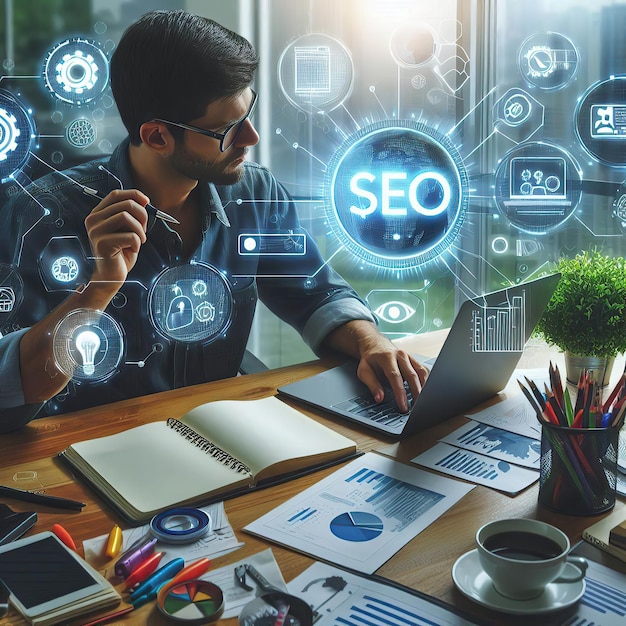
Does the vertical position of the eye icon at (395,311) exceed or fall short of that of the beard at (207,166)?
it falls short

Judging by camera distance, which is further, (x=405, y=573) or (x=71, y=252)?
(x=71, y=252)

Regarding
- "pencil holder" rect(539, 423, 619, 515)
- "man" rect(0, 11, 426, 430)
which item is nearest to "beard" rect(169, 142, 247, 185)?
"man" rect(0, 11, 426, 430)

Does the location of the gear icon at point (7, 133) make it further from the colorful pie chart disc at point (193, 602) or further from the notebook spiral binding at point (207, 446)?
the colorful pie chart disc at point (193, 602)

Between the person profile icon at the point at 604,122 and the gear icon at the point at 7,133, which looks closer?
the gear icon at the point at 7,133

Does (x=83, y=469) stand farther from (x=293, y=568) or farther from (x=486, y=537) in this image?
(x=486, y=537)

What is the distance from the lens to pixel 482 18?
117 cm

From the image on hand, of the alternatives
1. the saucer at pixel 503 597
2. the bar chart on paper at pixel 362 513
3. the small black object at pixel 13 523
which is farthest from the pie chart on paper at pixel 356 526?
the small black object at pixel 13 523

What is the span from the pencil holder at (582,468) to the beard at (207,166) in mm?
640

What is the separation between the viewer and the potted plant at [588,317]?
1174 millimetres

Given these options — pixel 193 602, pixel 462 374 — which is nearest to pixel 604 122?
pixel 462 374

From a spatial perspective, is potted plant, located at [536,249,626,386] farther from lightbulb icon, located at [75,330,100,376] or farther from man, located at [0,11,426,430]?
lightbulb icon, located at [75,330,100,376]

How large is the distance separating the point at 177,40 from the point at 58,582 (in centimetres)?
75

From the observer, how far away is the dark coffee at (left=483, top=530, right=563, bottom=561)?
0.68 m

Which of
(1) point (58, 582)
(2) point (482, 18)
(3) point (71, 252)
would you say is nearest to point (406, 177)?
(2) point (482, 18)
